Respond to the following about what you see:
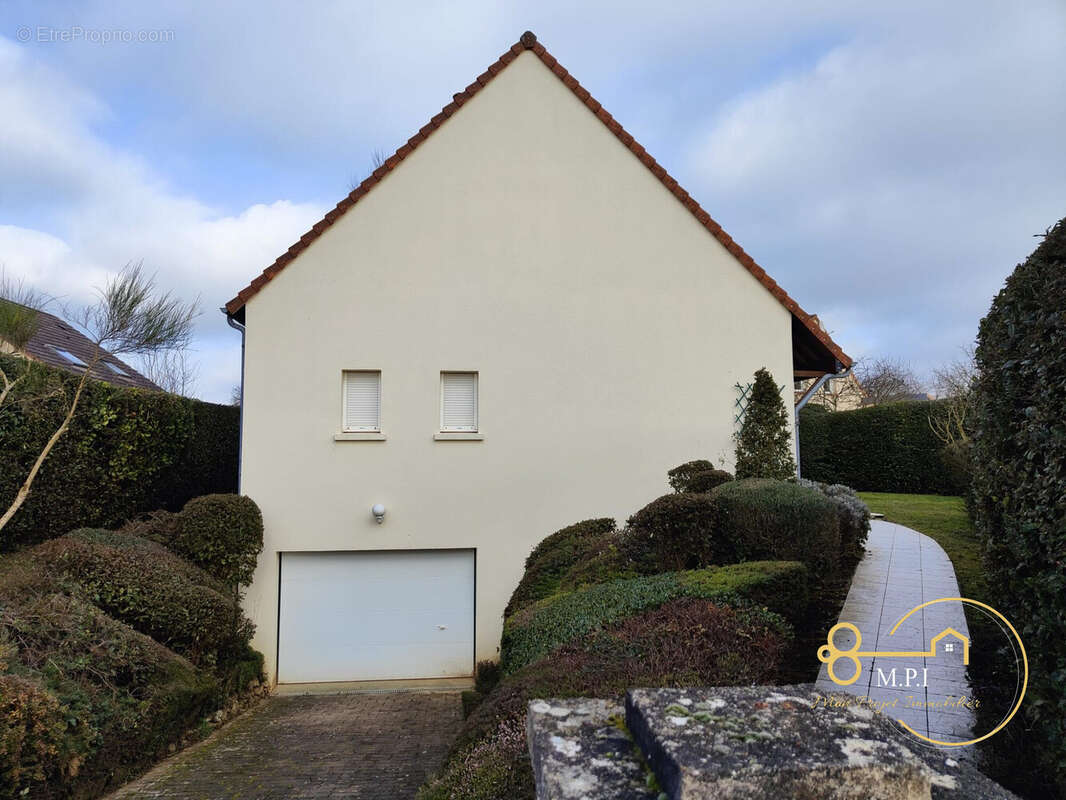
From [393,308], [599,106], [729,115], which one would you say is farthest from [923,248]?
[393,308]

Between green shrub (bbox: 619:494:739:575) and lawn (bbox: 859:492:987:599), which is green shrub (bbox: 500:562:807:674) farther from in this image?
lawn (bbox: 859:492:987:599)

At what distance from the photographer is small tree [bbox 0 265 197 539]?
8102 millimetres

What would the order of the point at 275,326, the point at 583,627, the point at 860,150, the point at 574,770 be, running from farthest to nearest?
the point at 860,150 → the point at 275,326 → the point at 583,627 → the point at 574,770

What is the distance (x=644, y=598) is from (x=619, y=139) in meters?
8.76

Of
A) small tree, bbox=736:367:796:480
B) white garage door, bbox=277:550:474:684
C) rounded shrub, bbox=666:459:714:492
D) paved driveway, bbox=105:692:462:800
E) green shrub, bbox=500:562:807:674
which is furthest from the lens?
white garage door, bbox=277:550:474:684

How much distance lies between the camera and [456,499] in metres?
11.0

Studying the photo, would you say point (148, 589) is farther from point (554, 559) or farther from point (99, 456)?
point (554, 559)

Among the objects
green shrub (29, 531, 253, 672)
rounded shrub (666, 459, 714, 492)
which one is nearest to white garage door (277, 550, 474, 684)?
green shrub (29, 531, 253, 672)

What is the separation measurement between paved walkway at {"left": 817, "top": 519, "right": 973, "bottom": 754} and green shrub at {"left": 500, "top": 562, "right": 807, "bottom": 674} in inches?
25.4

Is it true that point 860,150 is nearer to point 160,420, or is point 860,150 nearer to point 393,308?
point 393,308

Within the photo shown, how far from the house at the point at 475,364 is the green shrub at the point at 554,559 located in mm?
2011

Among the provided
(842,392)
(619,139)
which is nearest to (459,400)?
(619,139)

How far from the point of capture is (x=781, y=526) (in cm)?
620

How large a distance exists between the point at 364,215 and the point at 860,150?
9616mm
